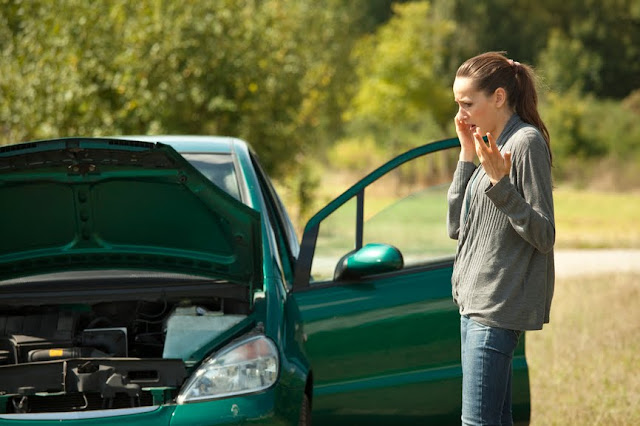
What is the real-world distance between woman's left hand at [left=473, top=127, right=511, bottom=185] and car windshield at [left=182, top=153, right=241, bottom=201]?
189cm

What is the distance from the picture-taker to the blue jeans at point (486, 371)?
3.37 metres

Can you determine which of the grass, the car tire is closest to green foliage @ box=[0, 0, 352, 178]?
the grass

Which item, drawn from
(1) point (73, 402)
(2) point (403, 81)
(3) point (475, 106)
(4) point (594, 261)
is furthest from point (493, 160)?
(2) point (403, 81)

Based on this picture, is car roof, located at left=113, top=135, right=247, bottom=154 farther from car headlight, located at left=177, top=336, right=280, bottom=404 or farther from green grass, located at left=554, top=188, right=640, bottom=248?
green grass, located at left=554, top=188, right=640, bottom=248

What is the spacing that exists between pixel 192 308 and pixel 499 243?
5.18 feet

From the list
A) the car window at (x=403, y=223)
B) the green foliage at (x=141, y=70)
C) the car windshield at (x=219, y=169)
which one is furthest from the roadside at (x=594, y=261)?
the car windshield at (x=219, y=169)

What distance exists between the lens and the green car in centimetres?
393

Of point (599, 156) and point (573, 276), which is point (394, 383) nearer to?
point (573, 276)

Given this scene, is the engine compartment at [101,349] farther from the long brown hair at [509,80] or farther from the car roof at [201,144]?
the long brown hair at [509,80]

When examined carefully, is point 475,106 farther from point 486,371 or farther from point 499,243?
point 486,371

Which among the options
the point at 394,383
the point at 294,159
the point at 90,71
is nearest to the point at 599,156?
the point at 294,159

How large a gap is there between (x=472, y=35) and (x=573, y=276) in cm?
3829

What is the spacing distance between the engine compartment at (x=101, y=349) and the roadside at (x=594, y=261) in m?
9.80

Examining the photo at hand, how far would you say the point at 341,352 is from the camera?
4.66m
